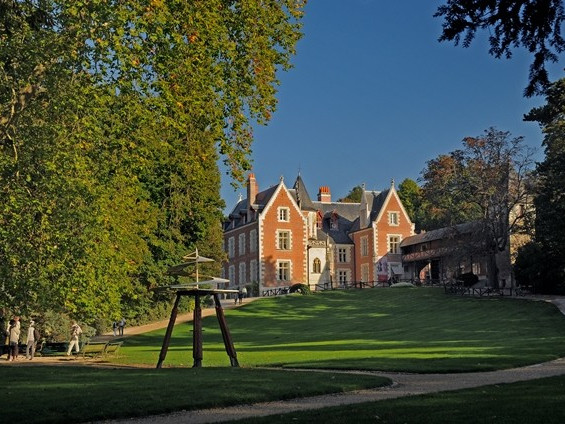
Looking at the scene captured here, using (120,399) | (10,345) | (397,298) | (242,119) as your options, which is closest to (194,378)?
(120,399)

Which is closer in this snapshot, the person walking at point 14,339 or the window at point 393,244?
the person walking at point 14,339

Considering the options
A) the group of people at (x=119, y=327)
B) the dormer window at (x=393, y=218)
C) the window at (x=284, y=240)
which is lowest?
the group of people at (x=119, y=327)

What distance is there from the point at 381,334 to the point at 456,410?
83.5 feet

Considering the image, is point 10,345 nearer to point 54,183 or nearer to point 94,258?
point 94,258

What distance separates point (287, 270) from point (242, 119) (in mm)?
53102

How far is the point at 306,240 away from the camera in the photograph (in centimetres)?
7438

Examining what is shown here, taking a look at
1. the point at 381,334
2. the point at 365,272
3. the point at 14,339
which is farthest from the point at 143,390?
the point at 365,272

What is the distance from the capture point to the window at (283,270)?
239ft

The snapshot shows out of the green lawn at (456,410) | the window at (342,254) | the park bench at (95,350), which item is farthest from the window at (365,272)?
the green lawn at (456,410)

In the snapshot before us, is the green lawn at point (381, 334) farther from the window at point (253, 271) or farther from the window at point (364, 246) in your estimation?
the window at point (364, 246)

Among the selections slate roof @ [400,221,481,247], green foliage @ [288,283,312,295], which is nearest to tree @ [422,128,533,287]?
slate roof @ [400,221,481,247]

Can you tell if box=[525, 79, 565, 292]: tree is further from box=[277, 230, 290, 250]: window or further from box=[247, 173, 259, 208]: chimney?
box=[247, 173, 259, 208]: chimney

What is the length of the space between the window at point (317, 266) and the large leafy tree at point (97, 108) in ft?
172

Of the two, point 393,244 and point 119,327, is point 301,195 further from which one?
point 119,327
